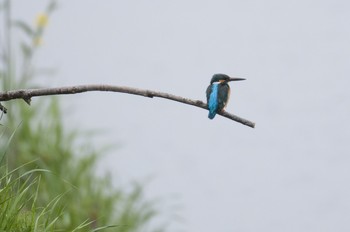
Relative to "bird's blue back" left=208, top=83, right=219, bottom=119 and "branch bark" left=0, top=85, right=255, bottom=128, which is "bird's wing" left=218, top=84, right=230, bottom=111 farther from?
"branch bark" left=0, top=85, right=255, bottom=128

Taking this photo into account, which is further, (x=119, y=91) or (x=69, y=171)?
(x=69, y=171)

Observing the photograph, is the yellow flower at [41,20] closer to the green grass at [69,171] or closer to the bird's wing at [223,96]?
the green grass at [69,171]

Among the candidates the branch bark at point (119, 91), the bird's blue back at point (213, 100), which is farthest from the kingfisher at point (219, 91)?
the branch bark at point (119, 91)

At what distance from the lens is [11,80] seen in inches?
117

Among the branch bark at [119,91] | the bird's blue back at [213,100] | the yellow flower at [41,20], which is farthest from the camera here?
the yellow flower at [41,20]

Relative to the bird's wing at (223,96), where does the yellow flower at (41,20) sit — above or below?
above

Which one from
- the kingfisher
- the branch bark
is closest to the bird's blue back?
the kingfisher

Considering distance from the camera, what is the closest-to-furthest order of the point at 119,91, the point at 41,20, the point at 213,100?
the point at 119,91, the point at 213,100, the point at 41,20

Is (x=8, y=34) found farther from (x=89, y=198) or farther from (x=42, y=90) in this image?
(x=42, y=90)

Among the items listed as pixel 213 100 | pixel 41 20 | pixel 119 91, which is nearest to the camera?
pixel 119 91

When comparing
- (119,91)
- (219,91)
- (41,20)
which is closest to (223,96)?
(219,91)

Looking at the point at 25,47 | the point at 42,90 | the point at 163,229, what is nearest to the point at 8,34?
the point at 25,47

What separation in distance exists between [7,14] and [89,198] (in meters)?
0.97

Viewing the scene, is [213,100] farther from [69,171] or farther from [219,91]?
[69,171]
